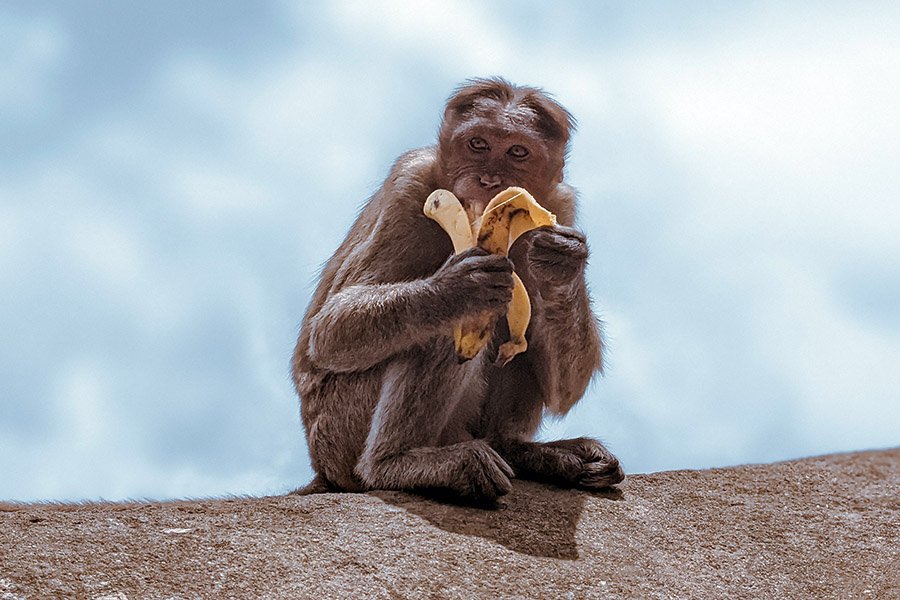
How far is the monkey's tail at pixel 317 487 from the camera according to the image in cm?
912

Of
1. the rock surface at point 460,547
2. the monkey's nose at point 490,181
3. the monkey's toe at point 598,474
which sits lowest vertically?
the rock surface at point 460,547

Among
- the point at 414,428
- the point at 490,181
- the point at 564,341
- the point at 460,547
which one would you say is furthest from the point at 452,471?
the point at 490,181

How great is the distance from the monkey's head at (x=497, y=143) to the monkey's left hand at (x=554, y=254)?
21.6 inches

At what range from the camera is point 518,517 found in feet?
26.7

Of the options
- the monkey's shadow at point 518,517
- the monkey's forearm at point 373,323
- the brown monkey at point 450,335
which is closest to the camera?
the monkey's shadow at point 518,517

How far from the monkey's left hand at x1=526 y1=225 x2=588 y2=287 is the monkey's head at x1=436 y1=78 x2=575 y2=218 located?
55cm

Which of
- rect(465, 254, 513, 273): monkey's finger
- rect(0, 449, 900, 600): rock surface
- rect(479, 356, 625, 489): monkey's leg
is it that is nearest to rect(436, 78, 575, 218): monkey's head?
rect(465, 254, 513, 273): monkey's finger

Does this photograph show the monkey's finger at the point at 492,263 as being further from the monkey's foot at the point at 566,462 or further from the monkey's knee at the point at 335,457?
the monkey's knee at the point at 335,457

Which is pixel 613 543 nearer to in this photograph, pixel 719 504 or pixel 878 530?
pixel 719 504

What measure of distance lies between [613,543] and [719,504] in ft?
5.35

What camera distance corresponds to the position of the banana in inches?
314

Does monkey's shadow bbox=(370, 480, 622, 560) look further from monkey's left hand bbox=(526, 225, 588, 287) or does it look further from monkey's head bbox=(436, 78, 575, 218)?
monkey's head bbox=(436, 78, 575, 218)

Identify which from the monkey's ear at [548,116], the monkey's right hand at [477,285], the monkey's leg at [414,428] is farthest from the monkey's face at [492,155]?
the monkey's leg at [414,428]

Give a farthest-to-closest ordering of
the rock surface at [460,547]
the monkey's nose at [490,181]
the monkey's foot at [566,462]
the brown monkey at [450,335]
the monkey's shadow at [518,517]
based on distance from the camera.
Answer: the monkey's foot at [566,462] < the monkey's nose at [490,181] < the brown monkey at [450,335] < the monkey's shadow at [518,517] < the rock surface at [460,547]
